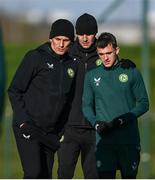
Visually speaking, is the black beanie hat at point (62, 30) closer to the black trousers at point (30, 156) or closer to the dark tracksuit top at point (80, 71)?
the dark tracksuit top at point (80, 71)

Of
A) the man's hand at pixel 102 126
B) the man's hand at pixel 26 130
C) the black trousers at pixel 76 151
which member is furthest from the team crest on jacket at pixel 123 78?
the man's hand at pixel 26 130

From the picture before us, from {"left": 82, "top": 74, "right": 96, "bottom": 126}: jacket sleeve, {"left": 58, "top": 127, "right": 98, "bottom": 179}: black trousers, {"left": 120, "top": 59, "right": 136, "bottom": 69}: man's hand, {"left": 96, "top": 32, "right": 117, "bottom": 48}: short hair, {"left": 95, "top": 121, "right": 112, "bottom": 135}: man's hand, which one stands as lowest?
{"left": 58, "top": 127, "right": 98, "bottom": 179}: black trousers

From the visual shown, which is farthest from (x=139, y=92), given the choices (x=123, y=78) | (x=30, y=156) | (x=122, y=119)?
(x=30, y=156)

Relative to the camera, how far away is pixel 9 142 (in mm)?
15508

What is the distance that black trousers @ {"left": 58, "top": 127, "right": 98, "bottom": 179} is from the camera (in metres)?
7.86

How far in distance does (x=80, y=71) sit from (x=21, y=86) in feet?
2.30

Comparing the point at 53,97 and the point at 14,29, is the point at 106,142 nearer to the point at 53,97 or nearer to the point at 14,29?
the point at 53,97

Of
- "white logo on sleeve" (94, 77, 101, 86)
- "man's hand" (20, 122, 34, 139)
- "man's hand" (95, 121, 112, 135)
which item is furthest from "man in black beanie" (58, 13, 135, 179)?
"man's hand" (20, 122, 34, 139)

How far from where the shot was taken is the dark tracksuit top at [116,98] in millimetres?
7375

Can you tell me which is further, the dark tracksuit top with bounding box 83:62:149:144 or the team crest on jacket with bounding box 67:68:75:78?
the team crest on jacket with bounding box 67:68:75:78

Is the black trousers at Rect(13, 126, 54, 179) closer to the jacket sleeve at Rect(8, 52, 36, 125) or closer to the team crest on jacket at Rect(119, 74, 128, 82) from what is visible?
the jacket sleeve at Rect(8, 52, 36, 125)

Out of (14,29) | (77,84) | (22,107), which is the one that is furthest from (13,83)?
(14,29)

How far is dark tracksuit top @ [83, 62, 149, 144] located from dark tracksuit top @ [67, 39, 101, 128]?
0.86ft

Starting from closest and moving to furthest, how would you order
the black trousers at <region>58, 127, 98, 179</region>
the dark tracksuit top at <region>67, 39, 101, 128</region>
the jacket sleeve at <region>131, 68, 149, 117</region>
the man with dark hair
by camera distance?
the man with dark hair < the jacket sleeve at <region>131, 68, 149, 117</region> < the dark tracksuit top at <region>67, 39, 101, 128</region> < the black trousers at <region>58, 127, 98, 179</region>
